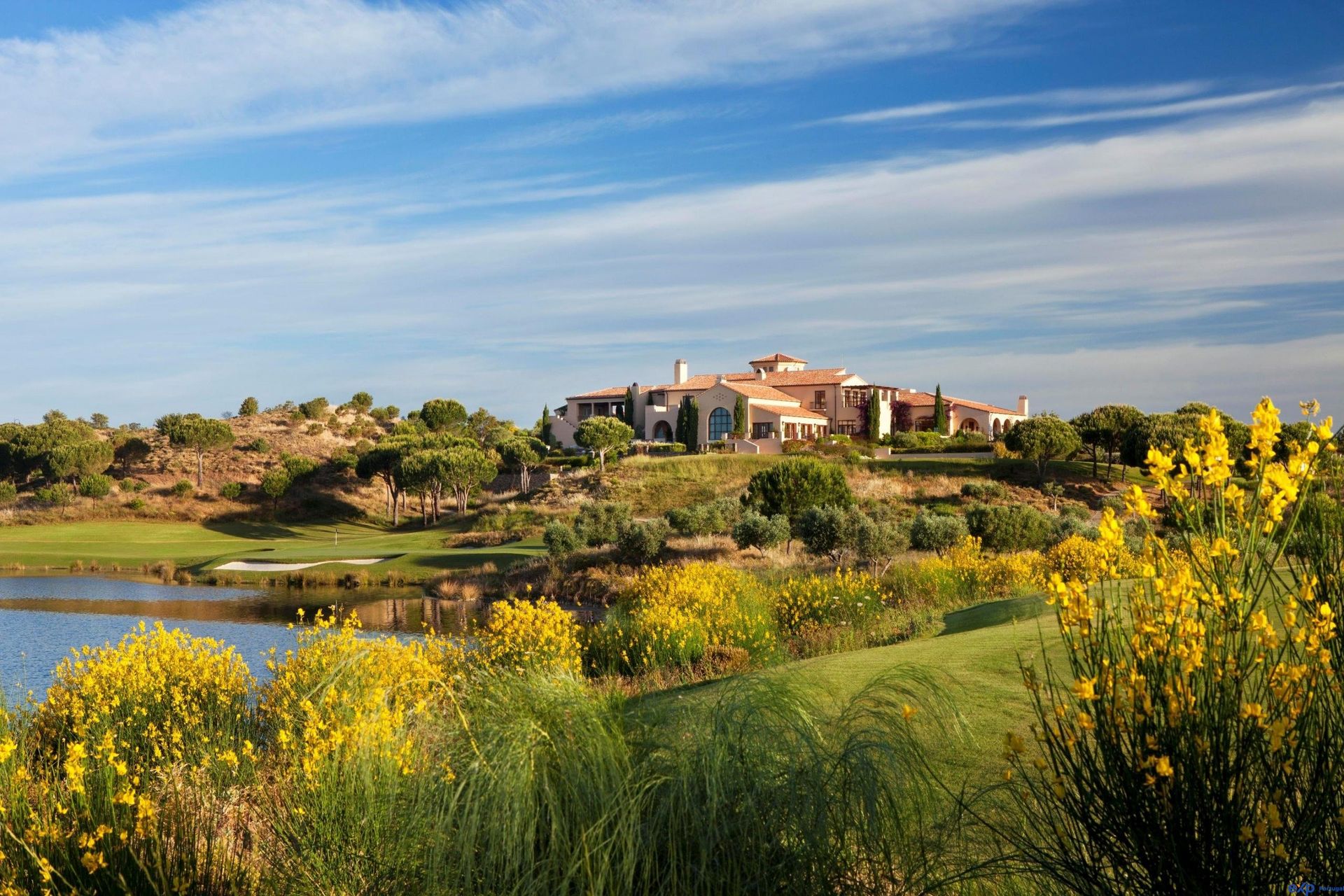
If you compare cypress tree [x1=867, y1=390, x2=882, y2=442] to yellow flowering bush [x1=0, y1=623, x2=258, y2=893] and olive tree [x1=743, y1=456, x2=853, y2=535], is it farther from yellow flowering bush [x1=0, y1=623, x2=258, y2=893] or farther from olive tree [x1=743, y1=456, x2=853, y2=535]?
yellow flowering bush [x1=0, y1=623, x2=258, y2=893]

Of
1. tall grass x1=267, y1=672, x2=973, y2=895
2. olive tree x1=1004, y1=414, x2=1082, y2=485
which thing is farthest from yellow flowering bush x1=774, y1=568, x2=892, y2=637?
olive tree x1=1004, y1=414, x2=1082, y2=485

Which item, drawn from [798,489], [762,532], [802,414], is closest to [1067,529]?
[762,532]

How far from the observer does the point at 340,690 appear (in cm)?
733

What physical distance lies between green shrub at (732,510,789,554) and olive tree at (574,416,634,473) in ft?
97.1

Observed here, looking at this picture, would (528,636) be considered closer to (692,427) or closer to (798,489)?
(798,489)

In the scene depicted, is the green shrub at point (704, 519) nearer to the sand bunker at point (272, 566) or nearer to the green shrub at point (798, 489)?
the green shrub at point (798, 489)

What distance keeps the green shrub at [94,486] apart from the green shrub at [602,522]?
115 feet

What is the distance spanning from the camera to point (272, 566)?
39719mm

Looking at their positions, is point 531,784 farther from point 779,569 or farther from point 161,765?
point 779,569

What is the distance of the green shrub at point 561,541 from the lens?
1348 inches

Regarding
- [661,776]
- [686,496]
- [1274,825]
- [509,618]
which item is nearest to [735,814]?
[661,776]

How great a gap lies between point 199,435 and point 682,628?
61915 millimetres

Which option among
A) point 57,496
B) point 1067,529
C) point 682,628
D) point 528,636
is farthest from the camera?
point 57,496

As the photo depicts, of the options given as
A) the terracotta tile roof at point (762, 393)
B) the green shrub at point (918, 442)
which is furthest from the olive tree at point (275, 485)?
the green shrub at point (918, 442)
